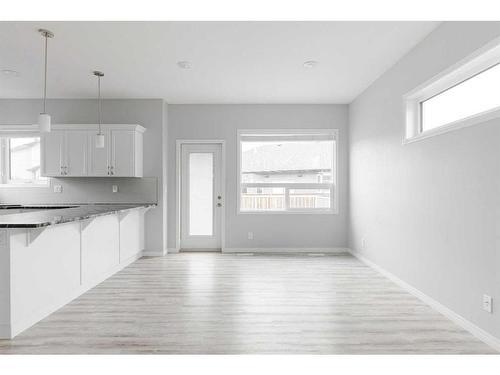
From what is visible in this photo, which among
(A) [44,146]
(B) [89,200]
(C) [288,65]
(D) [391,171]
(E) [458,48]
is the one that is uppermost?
(C) [288,65]

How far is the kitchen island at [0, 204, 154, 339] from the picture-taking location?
8.32 feet

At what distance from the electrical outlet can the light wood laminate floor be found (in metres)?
0.25

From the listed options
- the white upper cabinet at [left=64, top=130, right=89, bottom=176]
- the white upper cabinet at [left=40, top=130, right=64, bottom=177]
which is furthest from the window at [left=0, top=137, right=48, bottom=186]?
the white upper cabinet at [left=64, top=130, right=89, bottom=176]

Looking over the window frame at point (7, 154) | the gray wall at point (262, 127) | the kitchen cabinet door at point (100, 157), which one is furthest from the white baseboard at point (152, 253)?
the window frame at point (7, 154)

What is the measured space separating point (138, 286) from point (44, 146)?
116 inches

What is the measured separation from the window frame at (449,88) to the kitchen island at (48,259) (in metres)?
3.40

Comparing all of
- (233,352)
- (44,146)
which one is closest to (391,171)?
(233,352)

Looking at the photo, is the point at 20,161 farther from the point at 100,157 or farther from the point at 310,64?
the point at 310,64

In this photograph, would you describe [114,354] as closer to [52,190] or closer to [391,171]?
[391,171]

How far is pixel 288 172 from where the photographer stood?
19.6 ft

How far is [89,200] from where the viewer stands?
18.4 ft

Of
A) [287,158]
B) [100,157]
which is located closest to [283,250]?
[287,158]

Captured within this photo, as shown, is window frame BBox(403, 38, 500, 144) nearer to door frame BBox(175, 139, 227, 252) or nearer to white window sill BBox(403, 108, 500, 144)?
white window sill BBox(403, 108, 500, 144)

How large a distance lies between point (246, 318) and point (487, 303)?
1.87 meters
